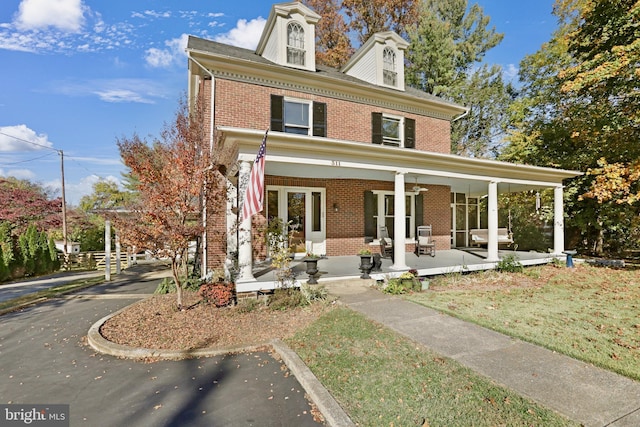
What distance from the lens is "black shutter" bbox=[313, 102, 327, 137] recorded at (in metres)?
10.3

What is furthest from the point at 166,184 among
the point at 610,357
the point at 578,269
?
the point at 578,269

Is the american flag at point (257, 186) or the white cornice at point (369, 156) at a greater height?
the white cornice at point (369, 156)

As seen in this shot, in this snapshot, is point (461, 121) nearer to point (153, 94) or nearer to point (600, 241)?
point (600, 241)

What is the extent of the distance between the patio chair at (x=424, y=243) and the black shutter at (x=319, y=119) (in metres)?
5.55

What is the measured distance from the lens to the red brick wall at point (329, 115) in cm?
905

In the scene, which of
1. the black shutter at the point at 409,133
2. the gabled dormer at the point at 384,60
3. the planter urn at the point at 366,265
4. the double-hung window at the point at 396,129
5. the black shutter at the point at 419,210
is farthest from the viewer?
the black shutter at the point at 419,210

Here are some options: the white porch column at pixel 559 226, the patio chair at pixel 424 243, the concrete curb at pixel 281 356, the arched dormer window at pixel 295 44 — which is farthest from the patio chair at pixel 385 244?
the concrete curb at pixel 281 356

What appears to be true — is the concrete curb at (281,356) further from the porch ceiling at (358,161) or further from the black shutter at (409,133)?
the black shutter at (409,133)

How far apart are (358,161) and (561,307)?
18.9ft

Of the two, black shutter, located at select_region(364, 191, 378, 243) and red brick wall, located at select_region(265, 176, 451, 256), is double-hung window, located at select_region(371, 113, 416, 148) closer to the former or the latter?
red brick wall, located at select_region(265, 176, 451, 256)

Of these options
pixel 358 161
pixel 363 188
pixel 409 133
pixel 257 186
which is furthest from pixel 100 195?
pixel 257 186

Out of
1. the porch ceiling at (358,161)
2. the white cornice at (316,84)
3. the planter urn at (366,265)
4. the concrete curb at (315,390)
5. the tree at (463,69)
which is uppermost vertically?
the tree at (463,69)

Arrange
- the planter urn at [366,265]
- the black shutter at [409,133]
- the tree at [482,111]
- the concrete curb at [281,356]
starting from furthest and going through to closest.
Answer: the tree at [482,111]
the black shutter at [409,133]
the planter urn at [366,265]
the concrete curb at [281,356]

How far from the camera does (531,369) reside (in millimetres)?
3557
